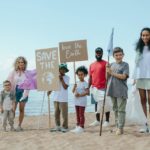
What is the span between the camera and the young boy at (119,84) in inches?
340

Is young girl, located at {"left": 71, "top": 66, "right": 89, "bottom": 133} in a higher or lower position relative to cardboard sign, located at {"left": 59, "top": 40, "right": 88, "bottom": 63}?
lower

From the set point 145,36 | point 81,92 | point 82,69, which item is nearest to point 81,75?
point 82,69

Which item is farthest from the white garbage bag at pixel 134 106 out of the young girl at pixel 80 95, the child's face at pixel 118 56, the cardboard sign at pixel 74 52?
the cardboard sign at pixel 74 52

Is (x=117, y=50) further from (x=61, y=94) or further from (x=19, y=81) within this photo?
(x=19, y=81)

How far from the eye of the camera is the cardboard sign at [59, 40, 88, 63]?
33.3 feet

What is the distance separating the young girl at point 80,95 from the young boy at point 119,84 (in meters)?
0.88

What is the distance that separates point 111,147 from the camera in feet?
25.0

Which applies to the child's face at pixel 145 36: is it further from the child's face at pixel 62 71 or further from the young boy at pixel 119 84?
the child's face at pixel 62 71

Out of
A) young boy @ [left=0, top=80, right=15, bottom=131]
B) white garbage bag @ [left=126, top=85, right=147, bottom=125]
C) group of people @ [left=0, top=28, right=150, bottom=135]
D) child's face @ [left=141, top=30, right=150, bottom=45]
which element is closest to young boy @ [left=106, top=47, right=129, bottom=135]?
group of people @ [left=0, top=28, right=150, bottom=135]

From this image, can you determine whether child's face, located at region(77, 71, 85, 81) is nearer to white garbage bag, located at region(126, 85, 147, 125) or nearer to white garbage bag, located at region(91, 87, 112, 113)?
white garbage bag, located at region(91, 87, 112, 113)

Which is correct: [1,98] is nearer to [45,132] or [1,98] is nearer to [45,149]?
[45,132]

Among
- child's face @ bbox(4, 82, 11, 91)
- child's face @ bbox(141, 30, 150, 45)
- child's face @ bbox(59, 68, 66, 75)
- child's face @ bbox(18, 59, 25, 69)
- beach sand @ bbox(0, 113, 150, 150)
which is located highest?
child's face @ bbox(141, 30, 150, 45)

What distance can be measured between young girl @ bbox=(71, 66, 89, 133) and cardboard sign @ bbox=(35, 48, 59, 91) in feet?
1.68

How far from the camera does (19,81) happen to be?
34.1 ft
